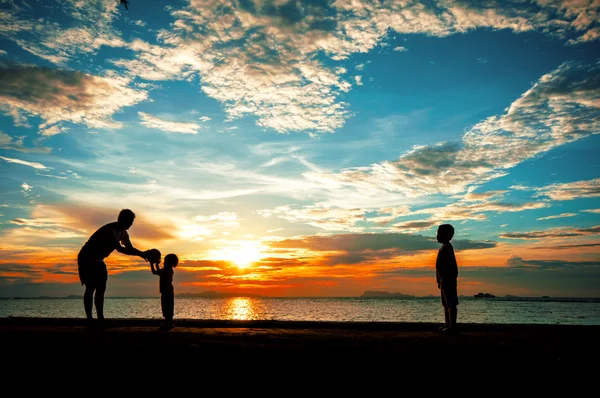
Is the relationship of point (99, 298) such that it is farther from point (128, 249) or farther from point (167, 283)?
point (167, 283)

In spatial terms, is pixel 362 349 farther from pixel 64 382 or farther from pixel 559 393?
pixel 64 382

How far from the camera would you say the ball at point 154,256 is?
864 cm

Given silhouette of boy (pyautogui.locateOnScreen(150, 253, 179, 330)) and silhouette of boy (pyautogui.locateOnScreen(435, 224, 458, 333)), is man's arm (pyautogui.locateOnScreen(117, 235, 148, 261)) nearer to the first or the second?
silhouette of boy (pyautogui.locateOnScreen(150, 253, 179, 330))

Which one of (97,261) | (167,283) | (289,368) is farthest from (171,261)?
(289,368)

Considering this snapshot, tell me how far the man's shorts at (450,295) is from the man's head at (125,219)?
6.91m

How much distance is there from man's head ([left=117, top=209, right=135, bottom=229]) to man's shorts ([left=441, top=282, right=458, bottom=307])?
22.7ft

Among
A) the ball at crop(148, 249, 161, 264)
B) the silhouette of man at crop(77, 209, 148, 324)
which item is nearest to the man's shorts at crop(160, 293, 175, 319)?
the ball at crop(148, 249, 161, 264)

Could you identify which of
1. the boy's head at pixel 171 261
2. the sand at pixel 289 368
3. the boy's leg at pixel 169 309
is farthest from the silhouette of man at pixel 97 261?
the boy's head at pixel 171 261

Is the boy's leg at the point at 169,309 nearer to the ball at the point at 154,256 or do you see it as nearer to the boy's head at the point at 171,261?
the boy's head at the point at 171,261

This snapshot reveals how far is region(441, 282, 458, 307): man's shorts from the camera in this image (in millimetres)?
8727

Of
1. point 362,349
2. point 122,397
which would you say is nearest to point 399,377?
point 362,349

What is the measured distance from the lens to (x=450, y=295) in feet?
28.8

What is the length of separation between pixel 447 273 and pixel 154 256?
649 cm

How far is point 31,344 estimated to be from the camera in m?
5.12
